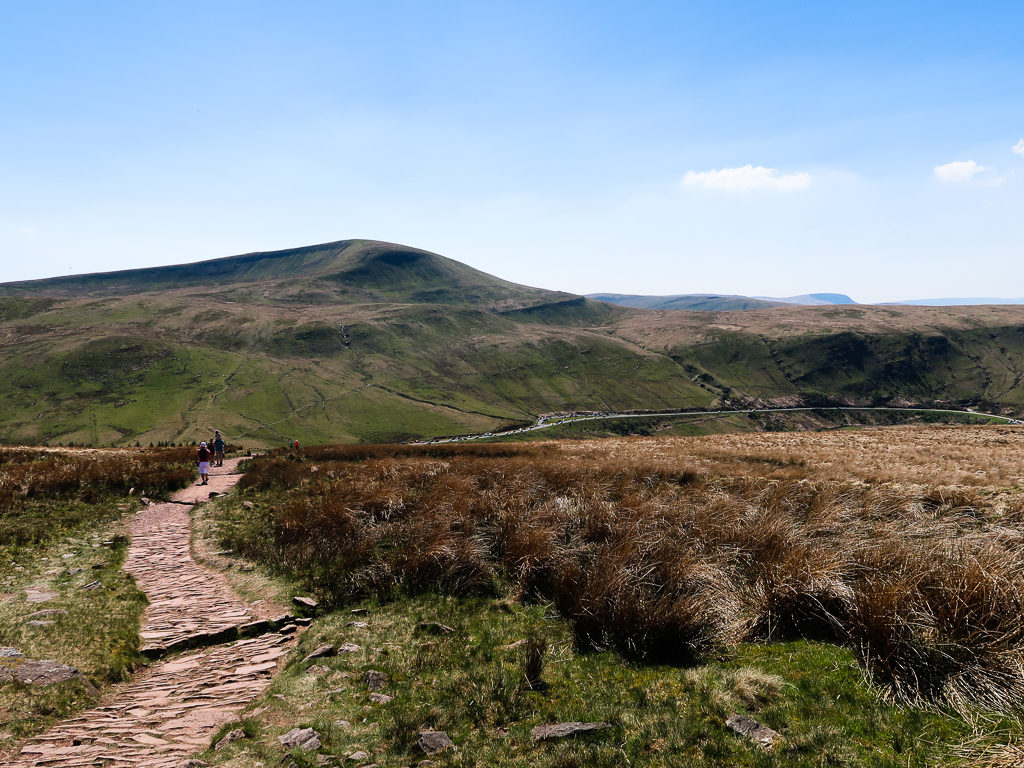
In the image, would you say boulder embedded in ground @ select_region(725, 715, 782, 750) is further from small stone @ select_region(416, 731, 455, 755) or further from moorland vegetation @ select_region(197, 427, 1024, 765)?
small stone @ select_region(416, 731, 455, 755)

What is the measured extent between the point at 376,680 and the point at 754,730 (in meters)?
5.46

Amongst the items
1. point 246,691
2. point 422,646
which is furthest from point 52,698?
point 422,646

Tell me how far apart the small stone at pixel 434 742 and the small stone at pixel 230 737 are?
243 centimetres

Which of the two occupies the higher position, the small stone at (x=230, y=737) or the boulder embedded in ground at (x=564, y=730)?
the boulder embedded in ground at (x=564, y=730)

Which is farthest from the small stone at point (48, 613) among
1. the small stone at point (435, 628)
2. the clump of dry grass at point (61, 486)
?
the small stone at point (435, 628)

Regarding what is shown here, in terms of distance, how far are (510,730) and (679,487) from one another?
12268 mm

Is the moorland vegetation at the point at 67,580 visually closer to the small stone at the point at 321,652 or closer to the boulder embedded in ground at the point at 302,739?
the small stone at the point at 321,652

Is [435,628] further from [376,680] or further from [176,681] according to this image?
[176,681]

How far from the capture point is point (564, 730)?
565 cm

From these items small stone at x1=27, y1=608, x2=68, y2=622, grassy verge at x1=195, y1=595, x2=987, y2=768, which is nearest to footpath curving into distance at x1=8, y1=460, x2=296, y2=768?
grassy verge at x1=195, y1=595, x2=987, y2=768

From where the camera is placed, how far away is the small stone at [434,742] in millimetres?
5648

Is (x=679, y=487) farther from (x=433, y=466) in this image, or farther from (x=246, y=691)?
(x=246, y=691)

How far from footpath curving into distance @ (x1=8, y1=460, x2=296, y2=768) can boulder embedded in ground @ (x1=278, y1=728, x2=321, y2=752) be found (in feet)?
3.70

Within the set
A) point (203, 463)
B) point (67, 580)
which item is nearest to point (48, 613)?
point (67, 580)
